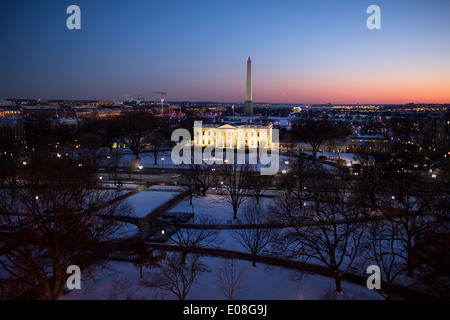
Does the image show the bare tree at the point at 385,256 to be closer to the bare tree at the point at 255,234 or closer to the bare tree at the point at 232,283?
the bare tree at the point at 255,234

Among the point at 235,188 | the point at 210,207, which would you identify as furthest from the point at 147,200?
the point at 235,188

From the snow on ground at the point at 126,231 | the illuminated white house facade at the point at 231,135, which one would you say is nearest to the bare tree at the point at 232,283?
the snow on ground at the point at 126,231

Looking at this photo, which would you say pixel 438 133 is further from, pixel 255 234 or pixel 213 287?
pixel 213 287

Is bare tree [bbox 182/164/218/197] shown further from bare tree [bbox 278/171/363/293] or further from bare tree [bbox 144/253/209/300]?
bare tree [bbox 144/253/209/300]

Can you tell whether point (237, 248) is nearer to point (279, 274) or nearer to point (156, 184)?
point (279, 274)

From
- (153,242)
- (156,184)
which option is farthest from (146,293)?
(156,184)
